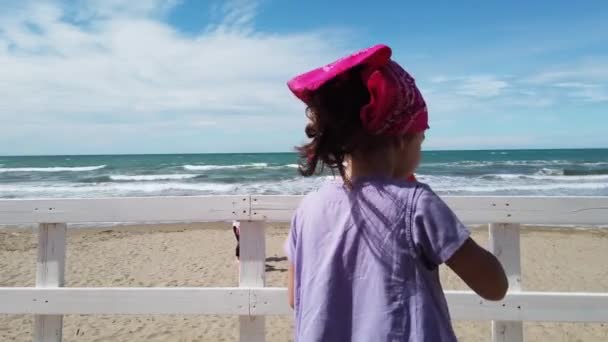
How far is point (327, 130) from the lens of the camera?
1.08 m

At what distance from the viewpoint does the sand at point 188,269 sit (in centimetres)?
523

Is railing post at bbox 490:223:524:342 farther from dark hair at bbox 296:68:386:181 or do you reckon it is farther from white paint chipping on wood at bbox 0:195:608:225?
dark hair at bbox 296:68:386:181

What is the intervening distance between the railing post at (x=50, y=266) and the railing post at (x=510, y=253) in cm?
192

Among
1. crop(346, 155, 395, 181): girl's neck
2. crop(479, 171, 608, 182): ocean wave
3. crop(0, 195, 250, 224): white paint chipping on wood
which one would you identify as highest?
crop(479, 171, 608, 182): ocean wave

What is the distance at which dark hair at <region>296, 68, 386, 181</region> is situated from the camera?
1.05 meters

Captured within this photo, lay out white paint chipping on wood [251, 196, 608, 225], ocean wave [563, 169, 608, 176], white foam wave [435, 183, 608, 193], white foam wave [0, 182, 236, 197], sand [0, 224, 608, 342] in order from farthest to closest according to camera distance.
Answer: ocean wave [563, 169, 608, 176] → white foam wave [0, 182, 236, 197] → white foam wave [435, 183, 608, 193] → sand [0, 224, 608, 342] → white paint chipping on wood [251, 196, 608, 225]

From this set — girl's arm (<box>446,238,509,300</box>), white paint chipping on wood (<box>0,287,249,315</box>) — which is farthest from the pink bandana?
white paint chipping on wood (<box>0,287,249,315</box>)

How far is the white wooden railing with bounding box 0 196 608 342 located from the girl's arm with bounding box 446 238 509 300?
2.81 ft

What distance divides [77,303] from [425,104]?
5.92 ft

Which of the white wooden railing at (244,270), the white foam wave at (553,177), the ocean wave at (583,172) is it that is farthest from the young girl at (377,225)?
the ocean wave at (583,172)

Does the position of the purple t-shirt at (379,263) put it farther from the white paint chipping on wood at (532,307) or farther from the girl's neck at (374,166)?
the white paint chipping on wood at (532,307)

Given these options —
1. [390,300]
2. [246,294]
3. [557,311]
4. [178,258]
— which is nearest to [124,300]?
[246,294]

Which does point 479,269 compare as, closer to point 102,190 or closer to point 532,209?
point 532,209

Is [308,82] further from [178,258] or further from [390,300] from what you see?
[178,258]
